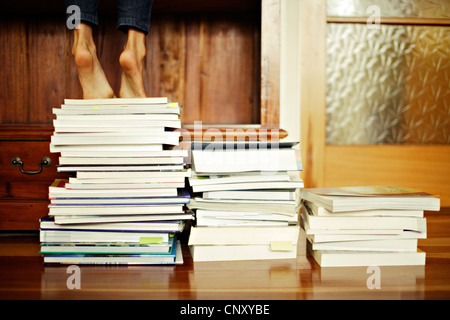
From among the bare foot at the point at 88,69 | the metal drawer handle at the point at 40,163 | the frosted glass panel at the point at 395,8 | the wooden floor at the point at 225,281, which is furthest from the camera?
the frosted glass panel at the point at 395,8

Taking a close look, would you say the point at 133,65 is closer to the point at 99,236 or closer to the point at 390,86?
the point at 99,236

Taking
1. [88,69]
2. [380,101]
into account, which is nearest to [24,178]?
[88,69]

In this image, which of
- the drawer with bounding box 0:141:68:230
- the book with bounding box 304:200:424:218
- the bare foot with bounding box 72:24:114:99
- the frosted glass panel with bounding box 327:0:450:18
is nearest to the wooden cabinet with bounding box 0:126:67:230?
the drawer with bounding box 0:141:68:230

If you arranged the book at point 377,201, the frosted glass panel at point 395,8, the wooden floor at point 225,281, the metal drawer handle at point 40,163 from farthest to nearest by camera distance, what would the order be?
the frosted glass panel at point 395,8
the metal drawer handle at point 40,163
the book at point 377,201
the wooden floor at point 225,281

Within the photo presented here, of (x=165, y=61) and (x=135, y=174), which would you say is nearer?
(x=135, y=174)

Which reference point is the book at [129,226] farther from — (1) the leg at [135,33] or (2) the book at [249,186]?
(1) the leg at [135,33]

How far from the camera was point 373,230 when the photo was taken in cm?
76

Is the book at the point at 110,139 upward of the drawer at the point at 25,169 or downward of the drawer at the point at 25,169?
upward

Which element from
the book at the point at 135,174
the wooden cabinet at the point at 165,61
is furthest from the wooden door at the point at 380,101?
the book at the point at 135,174

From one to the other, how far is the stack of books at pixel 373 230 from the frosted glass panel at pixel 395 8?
35.1 inches

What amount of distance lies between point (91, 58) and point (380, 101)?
109 centimetres

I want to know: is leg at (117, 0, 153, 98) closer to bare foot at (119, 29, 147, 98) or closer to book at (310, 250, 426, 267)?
bare foot at (119, 29, 147, 98)

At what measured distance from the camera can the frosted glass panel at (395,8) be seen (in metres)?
1.36
